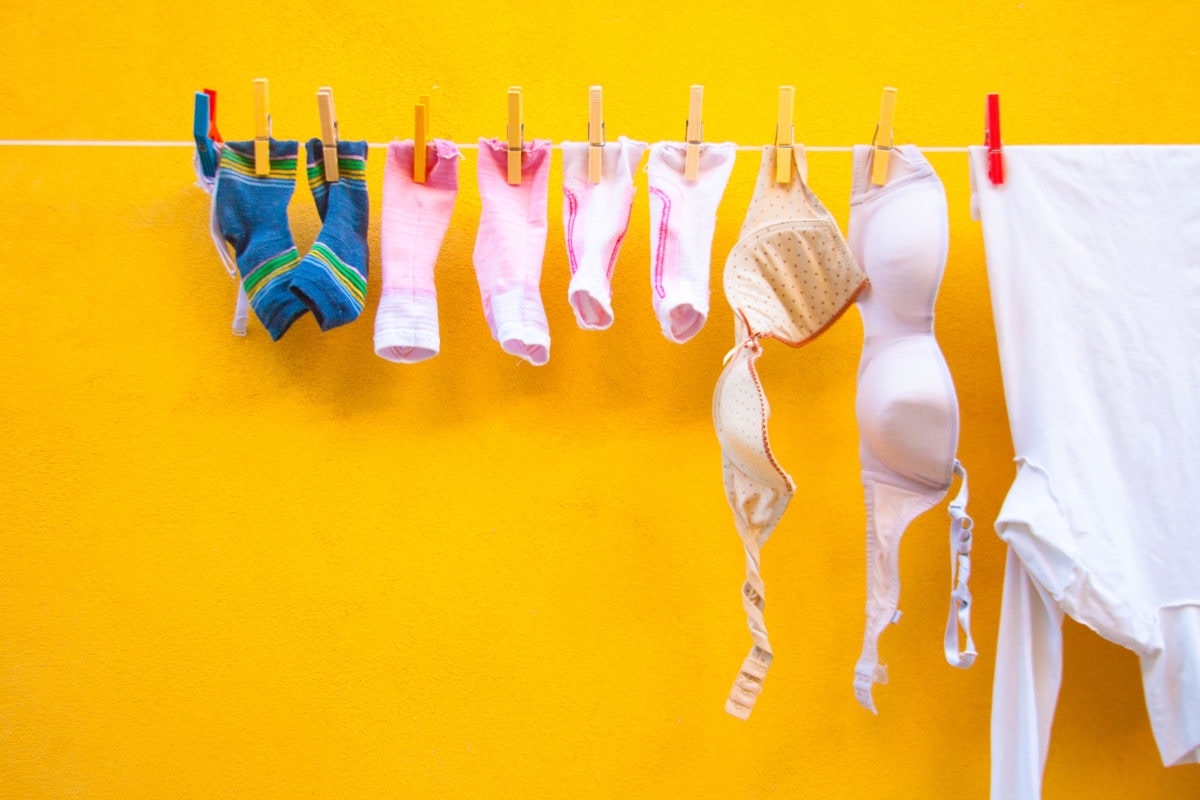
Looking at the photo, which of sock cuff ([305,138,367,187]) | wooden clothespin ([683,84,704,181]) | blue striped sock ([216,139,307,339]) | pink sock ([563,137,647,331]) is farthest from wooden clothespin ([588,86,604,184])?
blue striped sock ([216,139,307,339])

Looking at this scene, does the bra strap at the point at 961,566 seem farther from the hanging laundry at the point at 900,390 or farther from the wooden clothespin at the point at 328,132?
the wooden clothespin at the point at 328,132

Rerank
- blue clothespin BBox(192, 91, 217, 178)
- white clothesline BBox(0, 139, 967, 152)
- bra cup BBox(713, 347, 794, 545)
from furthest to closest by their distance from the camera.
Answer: white clothesline BBox(0, 139, 967, 152)
blue clothespin BBox(192, 91, 217, 178)
bra cup BBox(713, 347, 794, 545)

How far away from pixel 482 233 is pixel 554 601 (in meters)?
0.62

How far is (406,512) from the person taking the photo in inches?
60.8

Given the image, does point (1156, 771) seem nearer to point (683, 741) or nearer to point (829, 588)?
point (829, 588)

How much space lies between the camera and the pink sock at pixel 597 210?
139cm

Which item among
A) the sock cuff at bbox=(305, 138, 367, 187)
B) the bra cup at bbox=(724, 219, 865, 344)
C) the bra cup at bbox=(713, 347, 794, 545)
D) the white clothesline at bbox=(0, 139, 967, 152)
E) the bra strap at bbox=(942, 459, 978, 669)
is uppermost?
the white clothesline at bbox=(0, 139, 967, 152)

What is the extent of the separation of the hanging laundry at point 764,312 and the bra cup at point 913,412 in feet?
0.39

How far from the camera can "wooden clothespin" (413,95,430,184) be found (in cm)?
139

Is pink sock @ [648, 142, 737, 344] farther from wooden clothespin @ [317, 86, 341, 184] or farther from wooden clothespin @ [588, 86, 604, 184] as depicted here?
wooden clothespin @ [317, 86, 341, 184]

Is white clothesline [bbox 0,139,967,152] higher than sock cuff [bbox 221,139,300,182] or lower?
higher

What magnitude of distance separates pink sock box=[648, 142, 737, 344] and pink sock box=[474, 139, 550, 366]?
0.58 ft

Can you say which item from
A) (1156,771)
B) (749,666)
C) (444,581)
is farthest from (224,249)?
(1156,771)

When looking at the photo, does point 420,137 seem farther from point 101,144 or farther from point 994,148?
point 994,148
